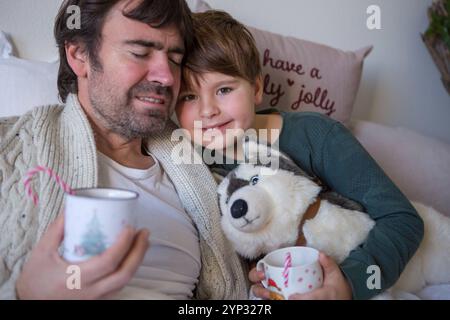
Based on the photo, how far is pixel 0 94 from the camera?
1.17 meters

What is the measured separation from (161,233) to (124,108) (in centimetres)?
31

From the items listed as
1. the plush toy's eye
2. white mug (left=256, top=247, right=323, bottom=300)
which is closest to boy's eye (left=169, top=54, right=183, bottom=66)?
the plush toy's eye

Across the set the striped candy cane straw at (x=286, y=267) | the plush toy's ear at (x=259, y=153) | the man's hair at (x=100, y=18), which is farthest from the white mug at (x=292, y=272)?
the man's hair at (x=100, y=18)

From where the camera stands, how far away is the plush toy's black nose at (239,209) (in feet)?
2.79

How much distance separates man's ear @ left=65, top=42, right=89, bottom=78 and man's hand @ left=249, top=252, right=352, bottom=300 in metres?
0.68

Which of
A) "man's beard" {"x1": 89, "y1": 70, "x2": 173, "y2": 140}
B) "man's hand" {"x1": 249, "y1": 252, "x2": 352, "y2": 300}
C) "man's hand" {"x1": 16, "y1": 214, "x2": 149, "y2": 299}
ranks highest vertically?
"man's beard" {"x1": 89, "y1": 70, "x2": 173, "y2": 140}

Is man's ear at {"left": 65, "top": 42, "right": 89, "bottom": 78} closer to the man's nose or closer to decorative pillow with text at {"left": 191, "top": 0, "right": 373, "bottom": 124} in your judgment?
the man's nose

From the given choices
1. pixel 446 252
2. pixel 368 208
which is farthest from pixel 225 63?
pixel 446 252

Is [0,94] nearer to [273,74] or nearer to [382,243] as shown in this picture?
[273,74]

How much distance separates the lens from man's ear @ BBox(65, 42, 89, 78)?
3.56ft

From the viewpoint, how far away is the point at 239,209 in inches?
33.6

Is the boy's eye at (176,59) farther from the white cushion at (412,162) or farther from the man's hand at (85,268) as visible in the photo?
the white cushion at (412,162)

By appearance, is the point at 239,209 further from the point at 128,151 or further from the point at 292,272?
the point at 128,151

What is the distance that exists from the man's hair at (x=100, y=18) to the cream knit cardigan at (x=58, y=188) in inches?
5.9
